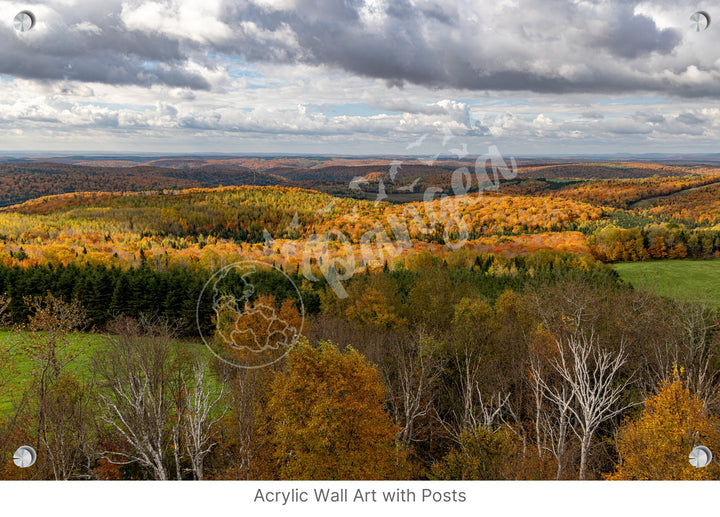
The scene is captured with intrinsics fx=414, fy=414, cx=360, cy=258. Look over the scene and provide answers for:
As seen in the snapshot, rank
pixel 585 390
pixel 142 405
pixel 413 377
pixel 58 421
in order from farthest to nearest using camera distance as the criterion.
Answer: pixel 413 377 < pixel 585 390 < pixel 58 421 < pixel 142 405

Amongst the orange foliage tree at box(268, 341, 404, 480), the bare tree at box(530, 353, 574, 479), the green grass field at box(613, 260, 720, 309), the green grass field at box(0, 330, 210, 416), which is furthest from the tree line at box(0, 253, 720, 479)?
the green grass field at box(613, 260, 720, 309)

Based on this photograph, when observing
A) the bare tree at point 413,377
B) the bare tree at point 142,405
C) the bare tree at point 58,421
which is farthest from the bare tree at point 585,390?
the bare tree at point 58,421

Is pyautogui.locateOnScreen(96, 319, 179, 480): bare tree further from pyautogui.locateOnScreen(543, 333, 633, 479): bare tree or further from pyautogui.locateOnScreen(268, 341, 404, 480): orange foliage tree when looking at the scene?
pyautogui.locateOnScreen(543, 333, 633, 479): bare tree

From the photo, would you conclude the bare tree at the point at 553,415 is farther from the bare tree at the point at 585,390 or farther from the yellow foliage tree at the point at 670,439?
the yellow foliage tree at the point at 670,439

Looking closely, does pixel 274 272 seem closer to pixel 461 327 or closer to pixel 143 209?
pixel 461 327

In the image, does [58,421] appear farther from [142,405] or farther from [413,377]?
[413,377]

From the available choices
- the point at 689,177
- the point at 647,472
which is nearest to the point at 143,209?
the point at 647,472

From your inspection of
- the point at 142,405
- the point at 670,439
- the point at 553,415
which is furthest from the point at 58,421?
the point at 553,415
